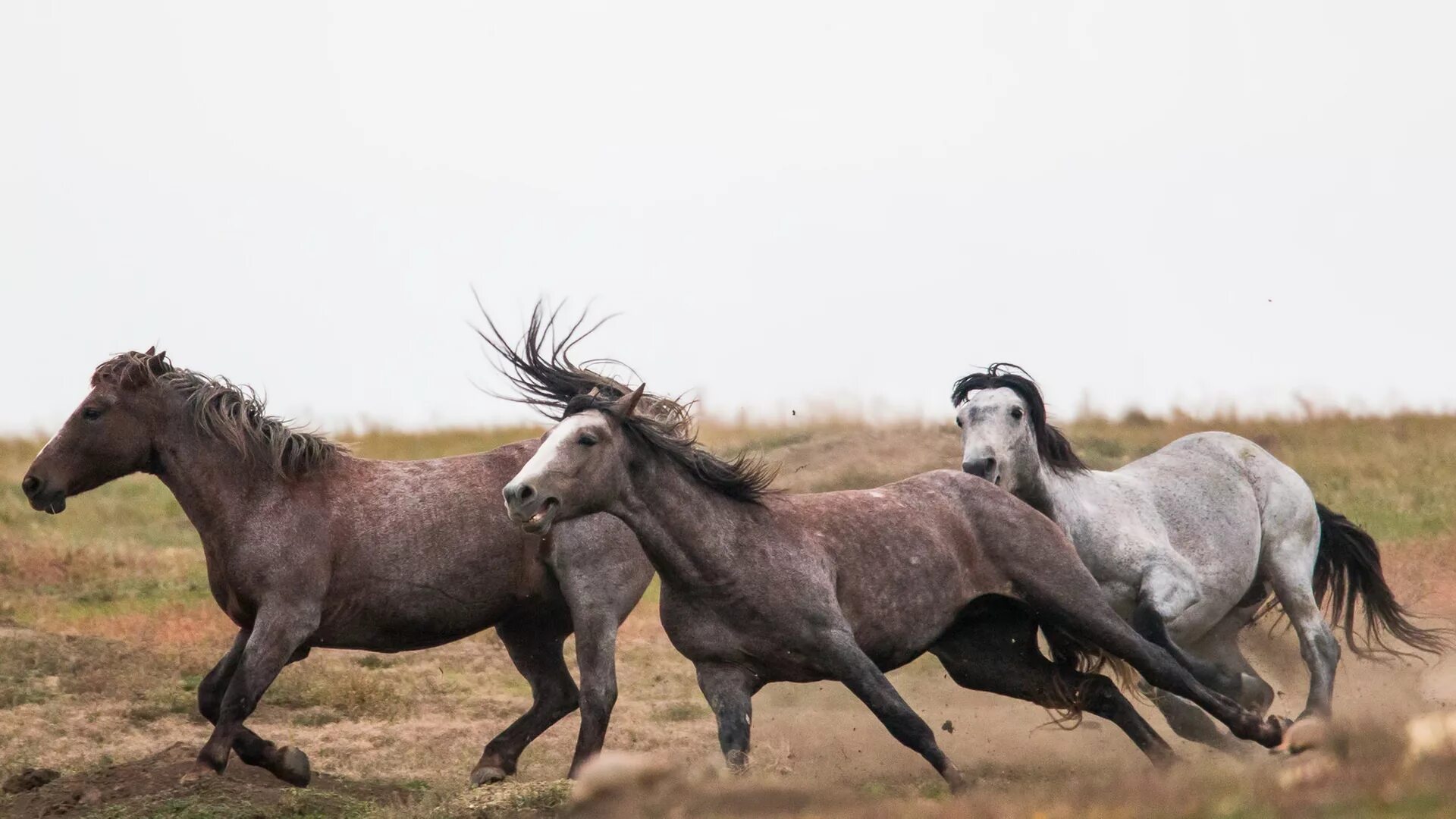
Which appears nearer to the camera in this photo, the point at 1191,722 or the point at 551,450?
the point at 551,450

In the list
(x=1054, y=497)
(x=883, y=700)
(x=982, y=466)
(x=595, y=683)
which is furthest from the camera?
(x=1054, y=497)

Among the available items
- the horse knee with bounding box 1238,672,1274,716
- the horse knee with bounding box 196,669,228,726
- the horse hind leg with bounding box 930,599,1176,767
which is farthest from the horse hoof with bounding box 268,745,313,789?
the horse knee with bounding box 1238,672,1274,716

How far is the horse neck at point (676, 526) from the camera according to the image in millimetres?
7320

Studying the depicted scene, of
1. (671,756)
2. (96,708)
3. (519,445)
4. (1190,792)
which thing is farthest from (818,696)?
(1190,792)

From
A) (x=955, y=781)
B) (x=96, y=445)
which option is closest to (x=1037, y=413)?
(x=955, y=781)

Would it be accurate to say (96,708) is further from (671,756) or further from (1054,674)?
(1054,674)

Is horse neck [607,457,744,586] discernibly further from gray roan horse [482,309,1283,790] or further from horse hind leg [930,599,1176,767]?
horse hind leg [930,599,1176,767]

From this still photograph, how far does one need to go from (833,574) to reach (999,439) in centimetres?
164

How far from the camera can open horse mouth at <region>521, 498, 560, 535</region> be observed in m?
6.91

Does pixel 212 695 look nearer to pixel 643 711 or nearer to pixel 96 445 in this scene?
pixel 96 445

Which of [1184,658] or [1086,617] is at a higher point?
[1086,617]

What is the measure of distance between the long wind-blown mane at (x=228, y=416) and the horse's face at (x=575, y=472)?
6.17ft

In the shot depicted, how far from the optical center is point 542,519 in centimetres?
693

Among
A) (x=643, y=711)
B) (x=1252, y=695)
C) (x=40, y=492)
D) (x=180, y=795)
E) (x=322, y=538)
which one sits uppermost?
(x=40, y=492)
